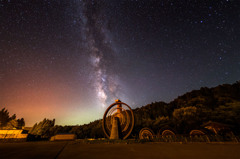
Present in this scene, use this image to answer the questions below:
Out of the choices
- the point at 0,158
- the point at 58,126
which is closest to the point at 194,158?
the point at 0,158

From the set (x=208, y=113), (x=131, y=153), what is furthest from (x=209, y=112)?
(x=131, y=153)

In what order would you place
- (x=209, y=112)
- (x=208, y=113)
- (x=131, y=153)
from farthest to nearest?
(x=209, y=112), (x=208, y=113), (x=131, y=153)

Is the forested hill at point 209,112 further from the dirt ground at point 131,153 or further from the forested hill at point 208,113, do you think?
the dirt ground at point 131,153

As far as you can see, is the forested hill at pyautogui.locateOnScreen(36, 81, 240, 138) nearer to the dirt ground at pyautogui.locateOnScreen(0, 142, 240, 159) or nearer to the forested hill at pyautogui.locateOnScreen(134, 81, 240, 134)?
the forested hill at pyautogui.locateOnScreen(134, 81, 240, 134)

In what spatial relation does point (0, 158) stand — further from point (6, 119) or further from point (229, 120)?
point (6, 119)

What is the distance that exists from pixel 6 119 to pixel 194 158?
352 ft

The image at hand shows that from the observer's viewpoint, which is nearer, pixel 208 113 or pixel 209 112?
pixel 208 113

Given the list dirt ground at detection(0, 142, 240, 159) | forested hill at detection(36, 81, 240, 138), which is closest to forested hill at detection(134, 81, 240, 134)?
forested hill at detection(36, 81, 240, 138)

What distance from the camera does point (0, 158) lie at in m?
6.80

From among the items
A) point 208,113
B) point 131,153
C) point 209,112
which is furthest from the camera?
point 209,112

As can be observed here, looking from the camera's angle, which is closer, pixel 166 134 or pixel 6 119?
pixel 166 134

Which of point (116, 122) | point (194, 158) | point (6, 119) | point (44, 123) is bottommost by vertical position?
point (194, 158)

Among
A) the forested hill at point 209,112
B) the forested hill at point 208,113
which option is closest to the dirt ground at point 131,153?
the forested hill at point 208,113

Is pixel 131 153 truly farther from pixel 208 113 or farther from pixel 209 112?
pixel 209 112
